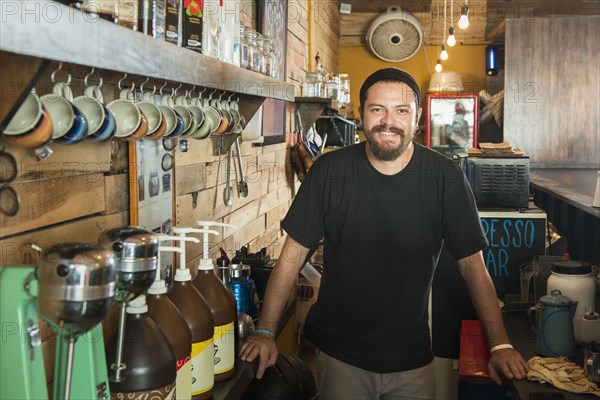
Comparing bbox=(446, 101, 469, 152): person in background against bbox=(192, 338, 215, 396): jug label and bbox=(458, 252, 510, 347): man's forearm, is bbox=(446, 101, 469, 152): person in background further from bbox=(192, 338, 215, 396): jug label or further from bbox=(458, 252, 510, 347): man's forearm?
bbox=(192, 338, 215, 396): jug label

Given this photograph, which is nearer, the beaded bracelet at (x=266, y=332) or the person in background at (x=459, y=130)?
the beaded bracelet at (x=266, y=332)

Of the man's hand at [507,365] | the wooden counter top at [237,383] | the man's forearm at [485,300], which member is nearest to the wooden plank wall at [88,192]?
the wooden counter top at [237,383]

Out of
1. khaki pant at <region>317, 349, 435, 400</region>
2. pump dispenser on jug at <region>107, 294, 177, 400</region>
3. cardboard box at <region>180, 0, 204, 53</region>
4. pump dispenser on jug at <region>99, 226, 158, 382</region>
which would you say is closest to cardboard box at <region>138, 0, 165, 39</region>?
cardboard box at <region>180, 0, 204, 53</region>

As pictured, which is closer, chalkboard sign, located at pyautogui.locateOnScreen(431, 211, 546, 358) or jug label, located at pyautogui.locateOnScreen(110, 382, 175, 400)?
jug label, located at pyautogui.locateOnScreen(110, 382, 175, 400)

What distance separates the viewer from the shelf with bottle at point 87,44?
0.93m

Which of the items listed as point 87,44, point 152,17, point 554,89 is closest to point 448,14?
point 554,89

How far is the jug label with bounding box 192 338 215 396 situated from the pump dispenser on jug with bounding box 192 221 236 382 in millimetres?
102

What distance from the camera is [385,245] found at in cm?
241

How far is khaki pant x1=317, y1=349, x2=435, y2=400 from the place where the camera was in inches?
96.0

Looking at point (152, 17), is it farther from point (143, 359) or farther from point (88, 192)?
point (143, 359)

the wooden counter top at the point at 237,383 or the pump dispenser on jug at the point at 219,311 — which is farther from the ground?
the pump dispenser on jug at the point at 219,311

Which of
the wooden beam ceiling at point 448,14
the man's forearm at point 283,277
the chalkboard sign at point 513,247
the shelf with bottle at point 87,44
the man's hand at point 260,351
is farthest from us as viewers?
the wooden beam ceiling at point 448,14

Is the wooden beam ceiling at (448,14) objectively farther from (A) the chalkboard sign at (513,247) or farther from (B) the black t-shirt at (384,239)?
(B) the black t-shirt at (384,239)

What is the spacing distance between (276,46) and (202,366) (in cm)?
238
